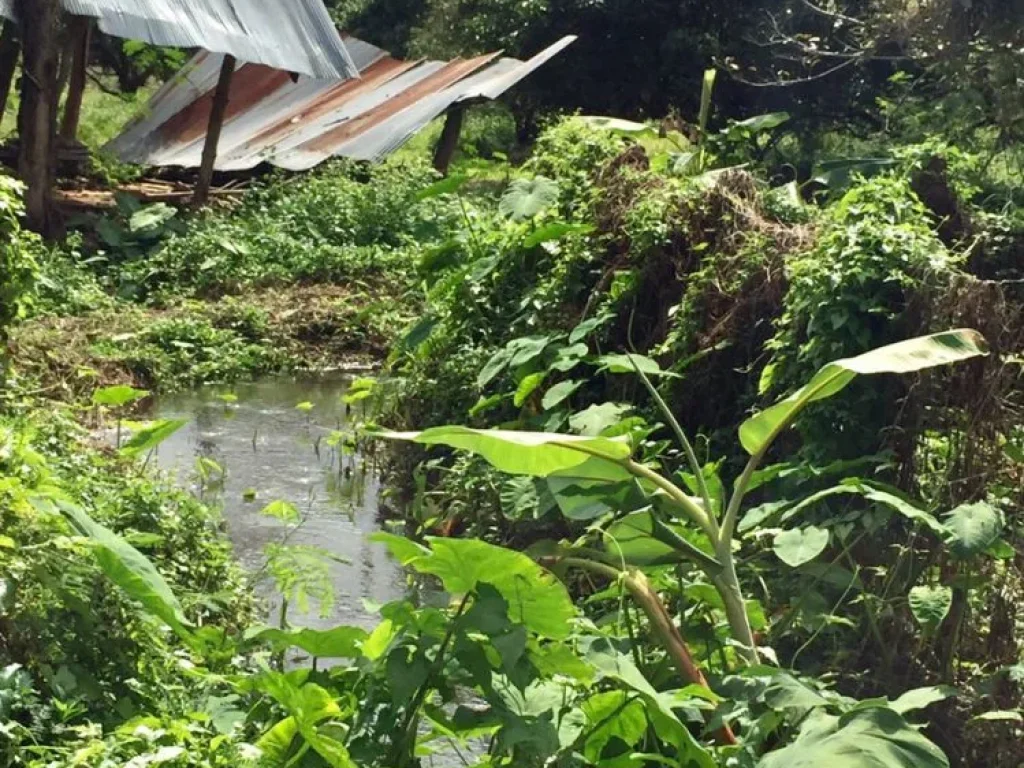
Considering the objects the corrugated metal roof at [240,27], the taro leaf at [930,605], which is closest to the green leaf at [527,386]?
the taro leaf at [930,605]

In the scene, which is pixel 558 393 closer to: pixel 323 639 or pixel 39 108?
pixel 323 639

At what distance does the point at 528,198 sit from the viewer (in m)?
7.68

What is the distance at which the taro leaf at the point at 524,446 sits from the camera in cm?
370

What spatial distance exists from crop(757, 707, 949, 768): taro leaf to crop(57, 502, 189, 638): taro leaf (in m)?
1.46

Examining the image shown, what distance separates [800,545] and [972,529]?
1.58 feet

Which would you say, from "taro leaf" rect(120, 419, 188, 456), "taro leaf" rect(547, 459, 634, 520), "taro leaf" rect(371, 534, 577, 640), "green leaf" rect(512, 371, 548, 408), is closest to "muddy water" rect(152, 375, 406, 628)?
"taro leaf" rect(120, 419, 188, 456)

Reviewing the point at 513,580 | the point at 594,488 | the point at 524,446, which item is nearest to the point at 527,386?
the point at 594,488

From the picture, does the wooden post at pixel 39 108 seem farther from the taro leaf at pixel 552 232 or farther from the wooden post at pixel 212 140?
the taro leaf at pixel 552 232

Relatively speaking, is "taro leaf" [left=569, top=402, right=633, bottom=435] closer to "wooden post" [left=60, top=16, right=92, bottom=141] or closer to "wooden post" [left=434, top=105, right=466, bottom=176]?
"wooden post" [left=434, top=105, right=466, bottom=176]

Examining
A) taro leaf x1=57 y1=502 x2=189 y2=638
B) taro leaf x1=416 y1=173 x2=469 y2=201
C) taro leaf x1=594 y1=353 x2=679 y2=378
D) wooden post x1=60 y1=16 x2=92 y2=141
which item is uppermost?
wooden post x1=60 y1=16 x2=92 y2=141

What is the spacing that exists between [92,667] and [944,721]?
7.79 feet

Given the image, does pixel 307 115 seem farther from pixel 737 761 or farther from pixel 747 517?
pixel 737 761

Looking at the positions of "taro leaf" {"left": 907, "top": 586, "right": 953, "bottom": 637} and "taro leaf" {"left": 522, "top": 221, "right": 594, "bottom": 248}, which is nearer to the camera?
"taro leaf" {"left": 907, "top": 586, "right": 953, "bottom": 637}

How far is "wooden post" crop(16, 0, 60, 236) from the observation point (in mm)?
12453
